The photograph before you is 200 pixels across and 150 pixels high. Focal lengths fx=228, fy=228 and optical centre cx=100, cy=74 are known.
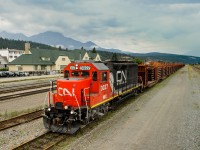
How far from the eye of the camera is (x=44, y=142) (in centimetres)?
944

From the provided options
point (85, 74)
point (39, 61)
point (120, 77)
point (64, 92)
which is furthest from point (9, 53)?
point (64, 92)

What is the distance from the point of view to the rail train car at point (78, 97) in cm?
1025

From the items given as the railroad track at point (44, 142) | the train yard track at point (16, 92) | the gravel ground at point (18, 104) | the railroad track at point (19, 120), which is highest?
the train yard track at point (16, 92)

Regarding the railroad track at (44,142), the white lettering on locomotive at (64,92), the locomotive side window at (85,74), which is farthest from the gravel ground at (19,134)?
the locomotive side window at (85,74)

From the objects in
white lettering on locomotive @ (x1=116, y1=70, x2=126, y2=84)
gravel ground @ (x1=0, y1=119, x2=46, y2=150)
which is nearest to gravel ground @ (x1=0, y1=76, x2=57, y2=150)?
gravel ground @ (x1=0, y1=119, x2=46, y2=150)

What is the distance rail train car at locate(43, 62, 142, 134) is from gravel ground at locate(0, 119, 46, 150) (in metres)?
0.78

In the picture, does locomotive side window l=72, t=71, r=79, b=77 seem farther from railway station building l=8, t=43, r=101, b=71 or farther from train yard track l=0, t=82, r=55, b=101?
railway station building l=8, t=43, r=101, b=71

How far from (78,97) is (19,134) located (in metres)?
3.15

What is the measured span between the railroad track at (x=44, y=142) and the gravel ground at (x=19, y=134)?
1.32ft

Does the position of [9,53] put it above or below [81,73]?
above

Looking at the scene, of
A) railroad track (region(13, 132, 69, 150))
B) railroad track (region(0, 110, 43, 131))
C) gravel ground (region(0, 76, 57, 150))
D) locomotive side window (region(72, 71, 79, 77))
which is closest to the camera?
railroad track (region(13, 132, 69, 150))

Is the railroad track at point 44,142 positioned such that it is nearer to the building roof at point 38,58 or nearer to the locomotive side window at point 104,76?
the locomotive side window at point 104,76

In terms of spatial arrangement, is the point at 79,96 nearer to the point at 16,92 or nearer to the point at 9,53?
the point at 16,92

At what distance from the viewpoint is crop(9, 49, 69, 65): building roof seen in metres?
61.5
